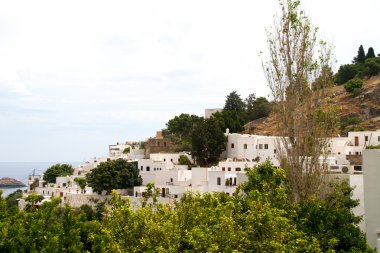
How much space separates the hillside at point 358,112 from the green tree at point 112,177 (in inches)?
870

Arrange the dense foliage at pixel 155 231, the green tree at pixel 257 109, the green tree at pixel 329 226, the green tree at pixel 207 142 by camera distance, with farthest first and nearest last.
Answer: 1. the green tree at pixel 257 109
2. the green tree at pixel 207 142
3. the green tree at pixel 329 226
4. the dense foliage at pixel 155 231

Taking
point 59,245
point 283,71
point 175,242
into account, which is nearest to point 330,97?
point 283,71

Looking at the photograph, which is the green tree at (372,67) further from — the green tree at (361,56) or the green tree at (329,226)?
the green tree at (329,226)

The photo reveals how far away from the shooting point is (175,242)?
9.24 meters

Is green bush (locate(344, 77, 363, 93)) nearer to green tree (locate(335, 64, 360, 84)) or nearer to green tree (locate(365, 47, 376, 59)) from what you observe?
green tree (locate(335, 64, 360, 84))

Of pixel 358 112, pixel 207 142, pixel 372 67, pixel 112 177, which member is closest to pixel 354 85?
pixel 372 67

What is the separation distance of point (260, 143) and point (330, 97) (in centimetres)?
2688

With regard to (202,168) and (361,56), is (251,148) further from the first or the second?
Answer: (361,56)

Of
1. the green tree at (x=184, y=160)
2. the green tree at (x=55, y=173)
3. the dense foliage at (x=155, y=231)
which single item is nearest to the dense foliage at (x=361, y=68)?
the green tree at (x=184, y=160)

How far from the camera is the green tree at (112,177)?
39.0 m

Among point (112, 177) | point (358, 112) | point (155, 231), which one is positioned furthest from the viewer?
point (358, 112)

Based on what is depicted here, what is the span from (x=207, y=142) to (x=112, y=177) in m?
10.0

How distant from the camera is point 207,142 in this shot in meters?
42.5

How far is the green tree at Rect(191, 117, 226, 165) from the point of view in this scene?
42.6m
